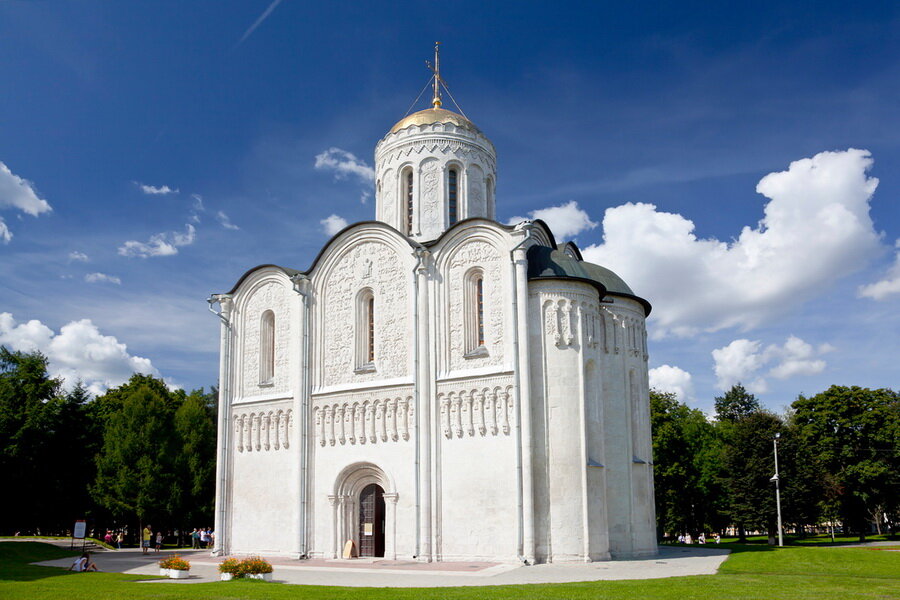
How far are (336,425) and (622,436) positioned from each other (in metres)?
9.22

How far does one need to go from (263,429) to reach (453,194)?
10.8 meters

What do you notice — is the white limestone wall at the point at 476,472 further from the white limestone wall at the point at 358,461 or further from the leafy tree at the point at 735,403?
the leafy tree at the point at 735,403

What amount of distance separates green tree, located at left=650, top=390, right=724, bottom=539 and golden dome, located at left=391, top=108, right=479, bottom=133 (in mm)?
19451

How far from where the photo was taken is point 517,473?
2097cm

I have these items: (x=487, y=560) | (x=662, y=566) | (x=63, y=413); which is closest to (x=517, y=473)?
(x=487, y=560)

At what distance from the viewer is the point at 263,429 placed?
26.5 metres

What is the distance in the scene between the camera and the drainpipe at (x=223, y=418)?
26578mm

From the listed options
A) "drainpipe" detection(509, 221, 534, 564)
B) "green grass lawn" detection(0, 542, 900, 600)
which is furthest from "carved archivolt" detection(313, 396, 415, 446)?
"green grass lawn" detection(0, 542, 900, 600)

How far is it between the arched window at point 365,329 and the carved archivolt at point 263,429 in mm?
3255

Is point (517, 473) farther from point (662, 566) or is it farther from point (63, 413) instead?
point (63, 413)

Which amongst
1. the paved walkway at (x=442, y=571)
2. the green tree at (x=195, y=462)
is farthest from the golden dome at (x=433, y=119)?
the green tree at (x=195, y=462)

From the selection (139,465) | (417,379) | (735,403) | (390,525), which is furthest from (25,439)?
(735,403)

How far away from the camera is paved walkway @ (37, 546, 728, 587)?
54.6 ft

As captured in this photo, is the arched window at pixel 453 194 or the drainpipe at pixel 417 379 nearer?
the drainpipe at pixel 417 379
